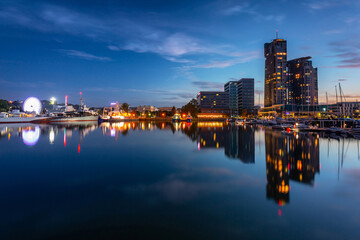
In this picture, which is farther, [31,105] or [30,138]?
[31,105]

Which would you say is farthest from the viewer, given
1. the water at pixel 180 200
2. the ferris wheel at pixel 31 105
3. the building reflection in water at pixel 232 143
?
the ferris wheel at pixel 31 105

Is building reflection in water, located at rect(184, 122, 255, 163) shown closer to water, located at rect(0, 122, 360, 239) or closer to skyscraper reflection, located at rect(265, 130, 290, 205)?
skyscraper reflection, located at rect(265, 130, 290, 205)

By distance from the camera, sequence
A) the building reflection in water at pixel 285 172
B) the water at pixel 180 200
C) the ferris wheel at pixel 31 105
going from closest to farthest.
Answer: the water at pixel 180 200 → the building reflection in water at pixel 285 172 → the ferris wheel at pixel 31 105

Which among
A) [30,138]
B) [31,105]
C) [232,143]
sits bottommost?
[232,143]

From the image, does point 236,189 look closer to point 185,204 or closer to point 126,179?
point 185,204

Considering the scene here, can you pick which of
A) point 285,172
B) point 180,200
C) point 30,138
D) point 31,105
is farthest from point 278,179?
point 31,105

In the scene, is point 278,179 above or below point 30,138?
below

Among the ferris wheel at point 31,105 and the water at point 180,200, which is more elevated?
the ferris wheel at point 31,105

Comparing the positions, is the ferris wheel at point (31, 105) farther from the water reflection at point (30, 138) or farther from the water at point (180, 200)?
the water at point (180, 200)

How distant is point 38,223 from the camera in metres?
8.02

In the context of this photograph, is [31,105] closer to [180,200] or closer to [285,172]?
[180,200]

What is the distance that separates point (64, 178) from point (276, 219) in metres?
12.7

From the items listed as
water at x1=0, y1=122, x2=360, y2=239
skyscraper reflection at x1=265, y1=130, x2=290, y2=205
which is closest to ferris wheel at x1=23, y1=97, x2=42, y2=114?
water at x1=0, y1=122, x2=360, y2=239

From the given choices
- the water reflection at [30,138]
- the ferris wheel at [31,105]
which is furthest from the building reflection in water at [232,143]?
the ferris wheel at [31,105]
